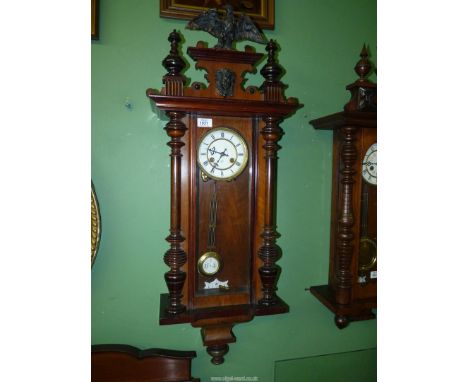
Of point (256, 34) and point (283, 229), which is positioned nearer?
point (256, 34)

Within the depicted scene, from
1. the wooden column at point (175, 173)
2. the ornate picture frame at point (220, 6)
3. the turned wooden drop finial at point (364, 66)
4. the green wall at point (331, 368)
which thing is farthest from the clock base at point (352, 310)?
the ornate picture frame at point (220, 6)

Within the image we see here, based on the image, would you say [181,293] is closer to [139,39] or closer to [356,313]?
[356,313]

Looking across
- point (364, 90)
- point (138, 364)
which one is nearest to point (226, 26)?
point (364, 90)

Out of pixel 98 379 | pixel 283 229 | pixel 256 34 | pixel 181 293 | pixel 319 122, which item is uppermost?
pixel 256 34

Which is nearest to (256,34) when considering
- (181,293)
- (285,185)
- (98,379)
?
(285,185)

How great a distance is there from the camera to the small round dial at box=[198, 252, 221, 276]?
93 cm

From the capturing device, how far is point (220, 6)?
109cm

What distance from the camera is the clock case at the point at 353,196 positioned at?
0.99 m

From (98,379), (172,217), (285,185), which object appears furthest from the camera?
(285,185)

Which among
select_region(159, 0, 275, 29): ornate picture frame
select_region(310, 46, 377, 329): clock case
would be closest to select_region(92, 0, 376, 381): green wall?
select_region(159, 0, 275, 29): ornate picture frame

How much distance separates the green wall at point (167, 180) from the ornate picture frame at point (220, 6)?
0.10 feet

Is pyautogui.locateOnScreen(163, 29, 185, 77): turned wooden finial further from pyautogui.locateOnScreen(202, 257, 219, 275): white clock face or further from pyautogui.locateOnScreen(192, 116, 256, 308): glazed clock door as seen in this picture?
pyautogui.locateOnScreen(202, 257, 219, 275): white clock face

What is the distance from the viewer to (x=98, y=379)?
3.28ft

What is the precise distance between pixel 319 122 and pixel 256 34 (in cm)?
40
